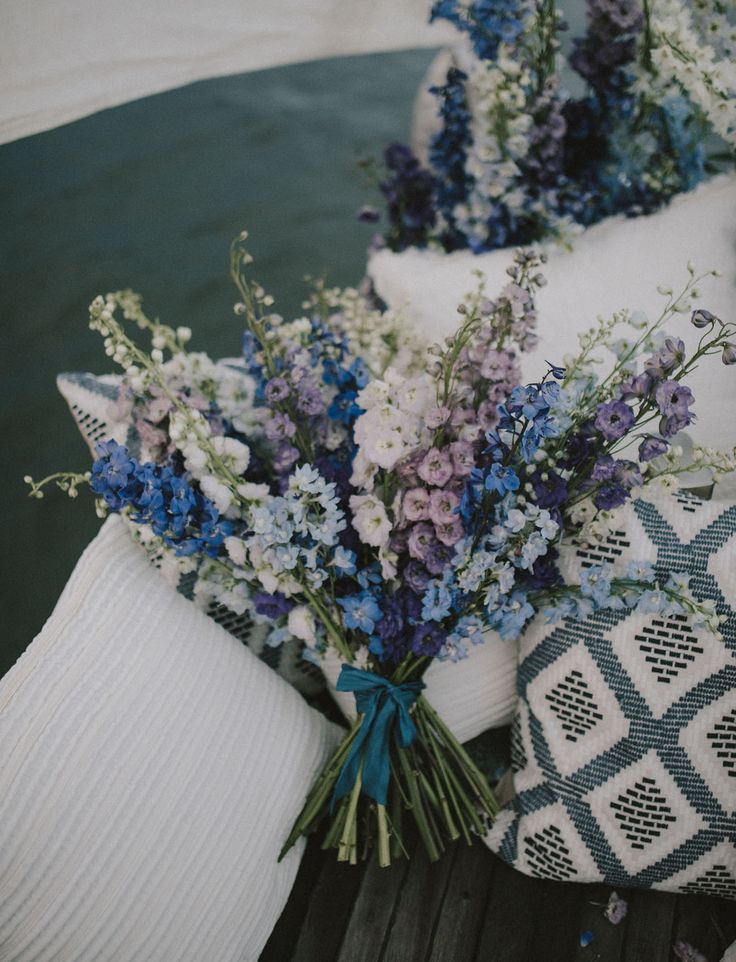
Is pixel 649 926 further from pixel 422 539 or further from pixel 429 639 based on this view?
pixel 422 539

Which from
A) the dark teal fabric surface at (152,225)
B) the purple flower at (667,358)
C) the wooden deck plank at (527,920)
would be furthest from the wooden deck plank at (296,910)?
the purple flower at (667,358)

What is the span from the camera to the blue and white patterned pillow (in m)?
0.85

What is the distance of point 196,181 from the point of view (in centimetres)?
168

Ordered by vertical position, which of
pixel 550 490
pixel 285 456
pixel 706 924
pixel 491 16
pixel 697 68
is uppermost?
pixel 491 16

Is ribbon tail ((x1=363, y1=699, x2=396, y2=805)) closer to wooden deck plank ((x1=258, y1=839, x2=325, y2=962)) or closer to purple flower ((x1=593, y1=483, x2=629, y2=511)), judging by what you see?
wooden deck plank ((x1=258, y1=839, x2=325, y2=962))

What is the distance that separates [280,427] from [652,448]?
37 cm

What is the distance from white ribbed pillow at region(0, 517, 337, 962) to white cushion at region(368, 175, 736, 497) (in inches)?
22.4

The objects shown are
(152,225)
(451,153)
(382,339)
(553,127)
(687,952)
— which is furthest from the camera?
(152,225)

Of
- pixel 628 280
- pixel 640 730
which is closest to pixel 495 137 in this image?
pixel 628 280

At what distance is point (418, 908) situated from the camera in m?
0.99

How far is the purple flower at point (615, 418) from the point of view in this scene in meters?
0.70

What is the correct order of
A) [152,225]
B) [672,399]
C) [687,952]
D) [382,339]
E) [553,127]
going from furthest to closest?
[152,225] < [553,127] < [382,339] < [687,952] < [672,399]

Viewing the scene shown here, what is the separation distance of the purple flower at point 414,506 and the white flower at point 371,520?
2 centimetres

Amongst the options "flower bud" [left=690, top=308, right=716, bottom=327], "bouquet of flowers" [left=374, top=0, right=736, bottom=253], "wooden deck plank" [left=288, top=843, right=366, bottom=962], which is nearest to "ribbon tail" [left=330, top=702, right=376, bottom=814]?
"wooden deck plank" [left=288, top=843, right=366, bottom=962]
